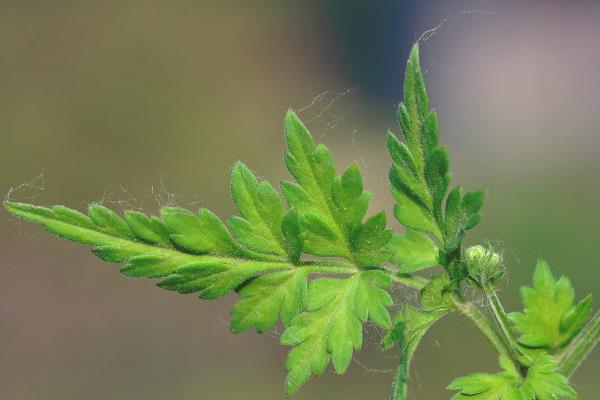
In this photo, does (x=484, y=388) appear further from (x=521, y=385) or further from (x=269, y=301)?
(x=269, y=301)

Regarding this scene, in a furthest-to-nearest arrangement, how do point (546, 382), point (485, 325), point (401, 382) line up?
point (485, 325)
point (546, 382)
point (401, 382)

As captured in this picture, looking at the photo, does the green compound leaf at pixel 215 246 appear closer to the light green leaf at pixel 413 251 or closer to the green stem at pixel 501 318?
the light green leaf at pixel 413 251

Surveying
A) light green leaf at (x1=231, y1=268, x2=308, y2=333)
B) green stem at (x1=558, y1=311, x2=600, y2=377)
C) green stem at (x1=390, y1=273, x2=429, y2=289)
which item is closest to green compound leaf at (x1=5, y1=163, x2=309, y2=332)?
light green leaf at (x1=231, y1=268, x2=308, y2=333)

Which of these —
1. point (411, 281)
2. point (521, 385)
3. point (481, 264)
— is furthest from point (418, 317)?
point (521, 385)

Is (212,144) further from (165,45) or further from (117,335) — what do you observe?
(117,335)

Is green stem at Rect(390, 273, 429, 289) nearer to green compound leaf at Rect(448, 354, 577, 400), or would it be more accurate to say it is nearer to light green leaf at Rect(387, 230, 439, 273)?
light green leaf at Rect(387, 230, 439, 273)
